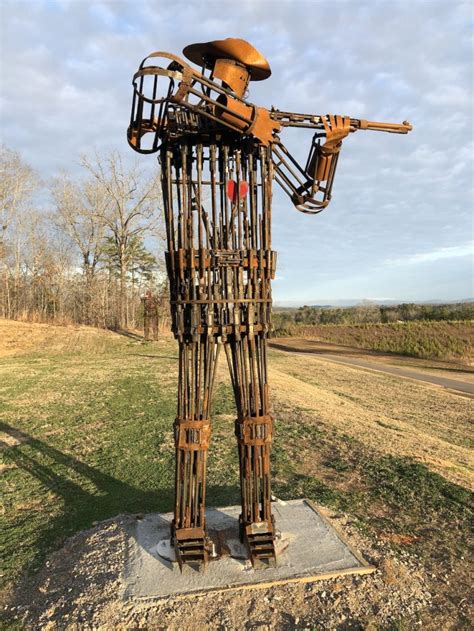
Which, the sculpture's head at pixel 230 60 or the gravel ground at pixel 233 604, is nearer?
the gravel ground at pixel 233 604

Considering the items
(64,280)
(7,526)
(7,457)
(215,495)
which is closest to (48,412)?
(7,457)

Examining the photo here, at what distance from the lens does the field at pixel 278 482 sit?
2.85 metres

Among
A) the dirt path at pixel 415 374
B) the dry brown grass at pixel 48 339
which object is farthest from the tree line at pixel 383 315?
the dry brown grass at pixel 48 339

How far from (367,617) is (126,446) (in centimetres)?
437

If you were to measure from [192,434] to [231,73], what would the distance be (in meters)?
2.72

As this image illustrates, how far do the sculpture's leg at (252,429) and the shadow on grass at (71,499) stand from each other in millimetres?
1185

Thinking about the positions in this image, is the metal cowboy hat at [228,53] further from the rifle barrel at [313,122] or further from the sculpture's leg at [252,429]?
the sculpture's leg at [252,429]

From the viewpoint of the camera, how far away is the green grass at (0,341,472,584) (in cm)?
402

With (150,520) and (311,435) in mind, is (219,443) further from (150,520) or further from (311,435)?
(150,520)

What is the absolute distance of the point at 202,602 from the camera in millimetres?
2883

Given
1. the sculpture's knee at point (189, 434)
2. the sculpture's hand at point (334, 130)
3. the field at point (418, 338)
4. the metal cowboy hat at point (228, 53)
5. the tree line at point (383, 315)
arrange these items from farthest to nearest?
the tree line at point (383, 315) → the field at point (418, 338) → the sculpture's hand at point (334, 130) → the sculpture's knee at point (189, 434) → the metal cowboy hat at point (228, 53)

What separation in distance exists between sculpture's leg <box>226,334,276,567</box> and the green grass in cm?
116

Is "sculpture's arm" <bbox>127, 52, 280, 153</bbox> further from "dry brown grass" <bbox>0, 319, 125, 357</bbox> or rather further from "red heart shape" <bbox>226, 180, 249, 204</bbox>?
"dry brown grass" <bbox>0, 319, 125, 357</bbox>

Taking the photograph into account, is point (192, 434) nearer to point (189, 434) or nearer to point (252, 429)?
point (189, 434)
